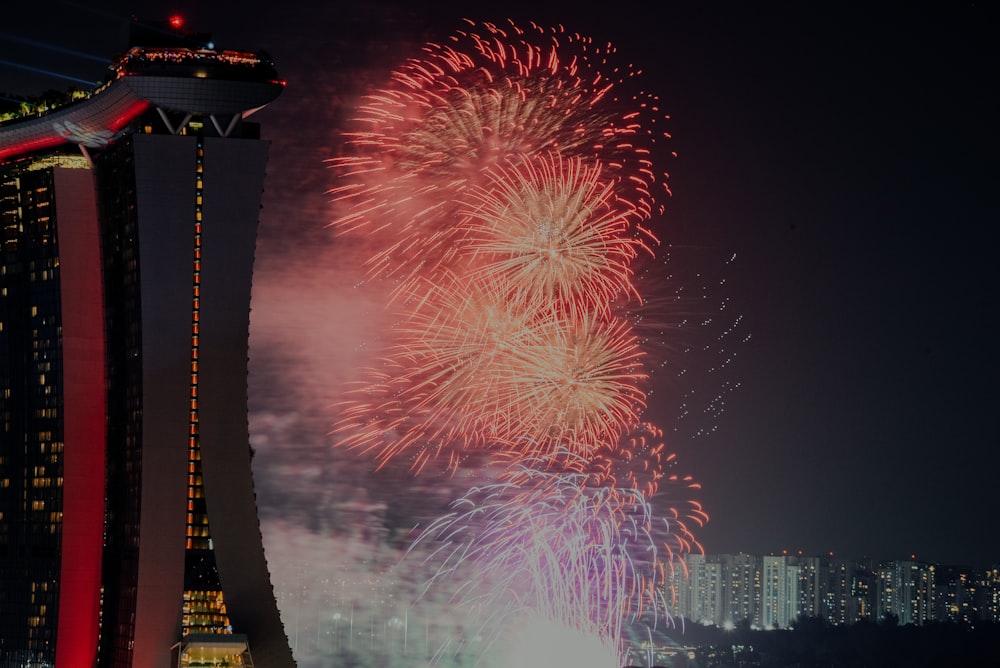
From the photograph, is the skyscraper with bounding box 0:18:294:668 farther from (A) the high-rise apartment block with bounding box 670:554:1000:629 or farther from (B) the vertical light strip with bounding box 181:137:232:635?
(A) the high-rise apartment block with bounding box 670:554:1000:629

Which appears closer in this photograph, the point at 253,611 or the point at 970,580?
the point at 253,611

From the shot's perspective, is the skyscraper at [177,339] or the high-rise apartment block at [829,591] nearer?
the skyscraper at [177,339]

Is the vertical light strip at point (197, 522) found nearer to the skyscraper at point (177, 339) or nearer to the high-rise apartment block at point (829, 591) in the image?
the skyscraper at point (177, 339)

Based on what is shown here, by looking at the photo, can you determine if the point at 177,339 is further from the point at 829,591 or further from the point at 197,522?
the point at 829,591

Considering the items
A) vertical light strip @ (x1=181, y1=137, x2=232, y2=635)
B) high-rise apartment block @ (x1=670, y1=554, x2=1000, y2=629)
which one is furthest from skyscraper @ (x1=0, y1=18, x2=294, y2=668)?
high-rise apartment block @ (x1=670, y1=554, x2=1000, y2=629)

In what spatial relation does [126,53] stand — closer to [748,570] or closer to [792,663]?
[792,663]

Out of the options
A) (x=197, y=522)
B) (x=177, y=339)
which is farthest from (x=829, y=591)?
(x=177, y=339)

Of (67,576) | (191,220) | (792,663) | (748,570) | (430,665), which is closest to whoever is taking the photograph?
(191,220)

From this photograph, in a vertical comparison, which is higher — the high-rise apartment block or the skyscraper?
the skyscraper

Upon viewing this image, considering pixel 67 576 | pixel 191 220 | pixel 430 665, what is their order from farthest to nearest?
pixel 430 665
pixel 67 576
pixel 191 220

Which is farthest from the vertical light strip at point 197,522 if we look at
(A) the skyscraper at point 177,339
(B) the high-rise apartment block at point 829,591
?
(B) the high-rise apartment block at point 829,591

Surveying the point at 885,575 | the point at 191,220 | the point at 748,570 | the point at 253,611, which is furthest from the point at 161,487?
the point at 885,575
